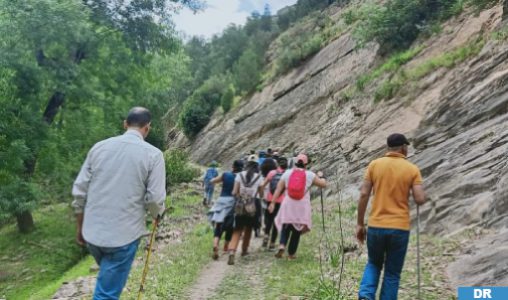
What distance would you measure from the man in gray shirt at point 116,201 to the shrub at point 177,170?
2145cm

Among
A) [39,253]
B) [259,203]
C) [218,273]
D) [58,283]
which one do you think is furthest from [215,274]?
[39,253]

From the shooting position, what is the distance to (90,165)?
14.3 feet

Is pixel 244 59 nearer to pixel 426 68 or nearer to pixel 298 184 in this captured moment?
pixel 426 68

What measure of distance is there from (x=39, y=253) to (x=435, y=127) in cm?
1309

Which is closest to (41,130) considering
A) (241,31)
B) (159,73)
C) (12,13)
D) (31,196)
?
(31,196)

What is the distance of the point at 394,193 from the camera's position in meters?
5.34

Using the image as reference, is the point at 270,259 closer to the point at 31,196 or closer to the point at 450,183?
the point at 450,183

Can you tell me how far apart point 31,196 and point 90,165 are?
14.2 meters

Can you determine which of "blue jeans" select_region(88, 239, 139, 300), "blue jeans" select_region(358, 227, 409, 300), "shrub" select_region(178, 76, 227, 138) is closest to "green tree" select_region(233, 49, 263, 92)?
"shrub" select_region(178, 76, 227, 138)

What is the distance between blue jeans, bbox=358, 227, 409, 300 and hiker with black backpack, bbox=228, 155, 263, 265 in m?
4.00

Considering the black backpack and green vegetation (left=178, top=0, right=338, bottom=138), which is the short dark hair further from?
green vegetation (left=178, top=0, right=338, bottom=138)

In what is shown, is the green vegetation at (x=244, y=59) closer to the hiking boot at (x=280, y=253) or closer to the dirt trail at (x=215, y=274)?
the dirt trail at (x=215, y=274)

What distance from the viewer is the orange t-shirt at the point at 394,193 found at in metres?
5.29

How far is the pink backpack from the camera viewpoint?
8828 mm
